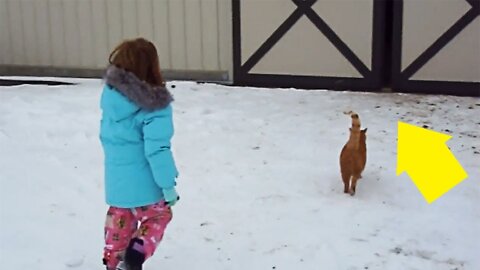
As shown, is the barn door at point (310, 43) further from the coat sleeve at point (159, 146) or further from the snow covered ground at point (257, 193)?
the coat sleeve at point (159, 146)

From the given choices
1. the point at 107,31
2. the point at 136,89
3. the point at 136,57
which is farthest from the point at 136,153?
the point at 107,31

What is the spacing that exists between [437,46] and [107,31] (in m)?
3.59

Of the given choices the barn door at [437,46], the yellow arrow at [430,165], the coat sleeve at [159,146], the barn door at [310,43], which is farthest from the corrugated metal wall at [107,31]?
the coat sleeve at [159,146]

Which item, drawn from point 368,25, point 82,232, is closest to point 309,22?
point 368,25

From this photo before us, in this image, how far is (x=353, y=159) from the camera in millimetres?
5074

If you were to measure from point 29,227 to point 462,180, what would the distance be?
106 inches

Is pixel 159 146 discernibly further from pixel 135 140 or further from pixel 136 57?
pixel 136 57

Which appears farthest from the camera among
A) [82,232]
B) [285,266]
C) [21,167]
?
[21,167]

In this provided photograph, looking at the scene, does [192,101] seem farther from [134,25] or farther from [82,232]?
[82,232]

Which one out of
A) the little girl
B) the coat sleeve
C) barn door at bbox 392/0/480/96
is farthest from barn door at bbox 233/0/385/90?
Result: the coat sleeve

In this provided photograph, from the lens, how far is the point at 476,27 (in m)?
8.08

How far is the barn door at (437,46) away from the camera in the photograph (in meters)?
8.12

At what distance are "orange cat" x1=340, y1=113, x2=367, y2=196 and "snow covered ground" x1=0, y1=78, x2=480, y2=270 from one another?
11 centimetres

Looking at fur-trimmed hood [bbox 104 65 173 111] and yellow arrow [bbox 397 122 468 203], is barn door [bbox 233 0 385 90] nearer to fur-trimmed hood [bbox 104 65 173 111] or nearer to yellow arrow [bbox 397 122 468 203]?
yellow arrow [bbox 397 122 468 203]
